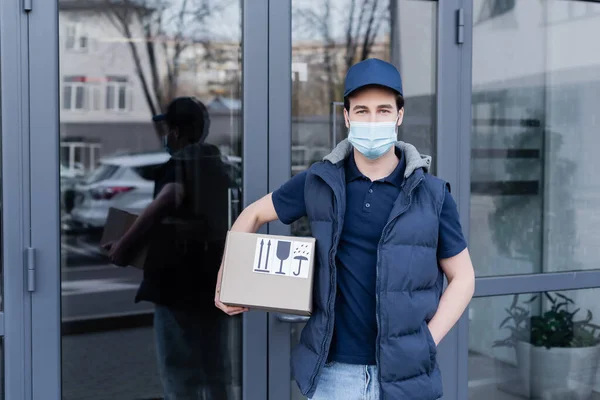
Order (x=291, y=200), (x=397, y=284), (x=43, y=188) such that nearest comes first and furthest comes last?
(x=397, y=284), (x=291, y=200), (x=43, y=188)

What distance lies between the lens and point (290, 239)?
224cm

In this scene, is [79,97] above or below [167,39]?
below

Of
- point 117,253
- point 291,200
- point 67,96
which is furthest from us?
point 117,253

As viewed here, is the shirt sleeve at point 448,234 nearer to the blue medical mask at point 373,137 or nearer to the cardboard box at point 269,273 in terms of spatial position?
the blue medical mask at point 373,137

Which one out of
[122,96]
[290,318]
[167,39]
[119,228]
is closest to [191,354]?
[290,318]

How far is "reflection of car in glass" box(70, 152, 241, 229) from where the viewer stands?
2973 millimetres

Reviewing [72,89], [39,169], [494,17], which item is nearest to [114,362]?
[39,169]

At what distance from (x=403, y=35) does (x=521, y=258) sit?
3.91 feet

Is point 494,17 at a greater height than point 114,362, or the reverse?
point 494,17

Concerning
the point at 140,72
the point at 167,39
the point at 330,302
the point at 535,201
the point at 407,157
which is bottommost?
the point at 330,302

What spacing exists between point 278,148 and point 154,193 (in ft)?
1.93

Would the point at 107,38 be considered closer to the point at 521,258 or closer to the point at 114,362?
the point at 114,362

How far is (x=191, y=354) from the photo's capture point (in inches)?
127

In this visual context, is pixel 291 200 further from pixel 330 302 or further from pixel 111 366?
pixel 111 366
